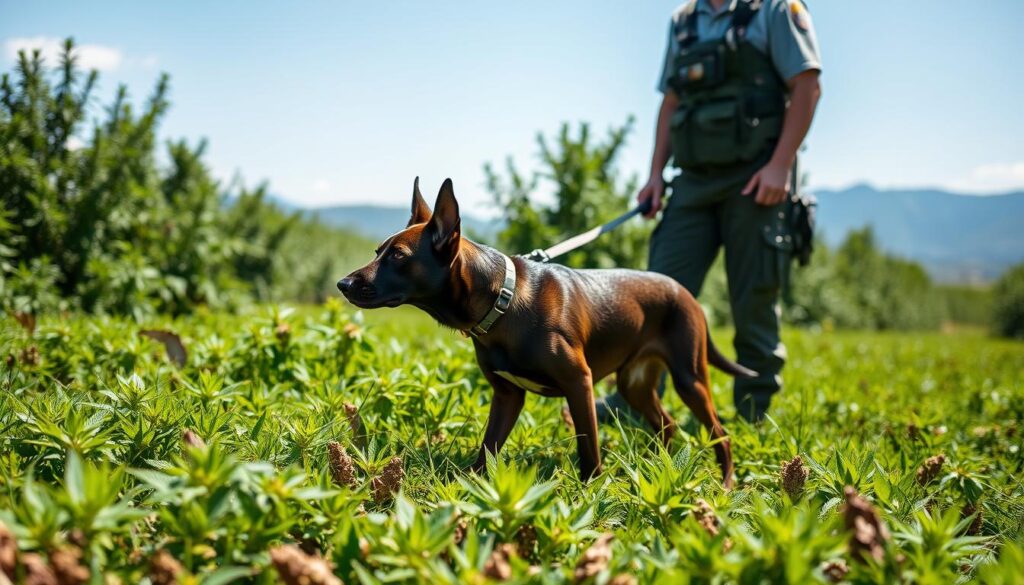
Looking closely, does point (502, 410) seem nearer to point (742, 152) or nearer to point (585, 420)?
point (585, 420)

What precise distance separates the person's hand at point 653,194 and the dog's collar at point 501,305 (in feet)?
6.90

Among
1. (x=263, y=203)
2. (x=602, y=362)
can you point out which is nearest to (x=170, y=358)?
(x=602, y=362)

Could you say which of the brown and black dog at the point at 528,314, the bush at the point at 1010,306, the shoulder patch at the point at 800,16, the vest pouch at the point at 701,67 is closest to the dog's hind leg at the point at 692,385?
the brown and black dog at the point at 528,314

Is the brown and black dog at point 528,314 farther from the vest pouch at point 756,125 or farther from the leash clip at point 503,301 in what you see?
the vest pouch at point 756,125

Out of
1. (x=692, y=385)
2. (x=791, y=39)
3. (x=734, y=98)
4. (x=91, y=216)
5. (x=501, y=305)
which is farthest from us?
(x=91, y=216)

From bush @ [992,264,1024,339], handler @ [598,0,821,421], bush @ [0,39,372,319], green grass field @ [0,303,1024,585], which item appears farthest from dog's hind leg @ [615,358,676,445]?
bush @ [992,264,1024,339]

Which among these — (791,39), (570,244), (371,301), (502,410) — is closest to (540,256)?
(570,244)

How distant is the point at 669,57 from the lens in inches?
181

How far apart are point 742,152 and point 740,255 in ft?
2.02

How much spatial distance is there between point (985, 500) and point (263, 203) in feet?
44.4

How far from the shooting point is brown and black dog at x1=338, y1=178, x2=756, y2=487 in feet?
8.46

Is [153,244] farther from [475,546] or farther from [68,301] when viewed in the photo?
[475,546]

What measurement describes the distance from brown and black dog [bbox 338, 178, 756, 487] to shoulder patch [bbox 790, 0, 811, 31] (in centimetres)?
190

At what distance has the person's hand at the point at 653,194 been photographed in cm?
454
